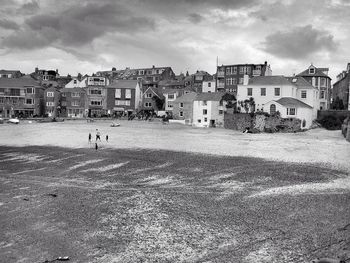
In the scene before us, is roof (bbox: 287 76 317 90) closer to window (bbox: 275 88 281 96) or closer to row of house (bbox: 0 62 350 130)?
window (bbox: 275 88 281 96)

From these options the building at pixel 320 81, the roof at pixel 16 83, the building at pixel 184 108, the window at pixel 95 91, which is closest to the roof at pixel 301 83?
the building at pixel 320 81

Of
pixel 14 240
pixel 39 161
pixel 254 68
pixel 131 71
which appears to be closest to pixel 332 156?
pixel 39 161

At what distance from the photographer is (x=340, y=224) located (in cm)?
1627

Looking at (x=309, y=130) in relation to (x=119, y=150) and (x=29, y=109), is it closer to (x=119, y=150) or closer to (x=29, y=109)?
(x=119, y=150)

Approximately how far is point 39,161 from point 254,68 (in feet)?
211

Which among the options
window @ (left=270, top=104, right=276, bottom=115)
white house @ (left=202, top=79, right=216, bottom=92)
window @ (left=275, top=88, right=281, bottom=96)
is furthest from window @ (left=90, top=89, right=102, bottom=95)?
window @ (left=270, top=104, right=276, bottom=115)

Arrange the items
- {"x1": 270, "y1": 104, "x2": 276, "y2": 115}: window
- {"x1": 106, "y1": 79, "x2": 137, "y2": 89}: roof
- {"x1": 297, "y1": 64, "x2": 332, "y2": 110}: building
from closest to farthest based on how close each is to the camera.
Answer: {"x1": 270, "y1": 104, "x2": 276, "y2": 115}: window < {"x1": 297, "y1": 64, "x2": 332, "y2": 110}: building < {"x1": 106, "y1": 79, "x2": 137, "y2": 89}: roof

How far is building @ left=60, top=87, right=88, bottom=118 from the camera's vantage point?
94312mm

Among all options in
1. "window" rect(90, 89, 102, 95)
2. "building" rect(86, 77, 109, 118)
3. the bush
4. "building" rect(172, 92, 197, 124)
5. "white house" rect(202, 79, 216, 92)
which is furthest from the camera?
"white house" rect(202, 79, 216, 92)

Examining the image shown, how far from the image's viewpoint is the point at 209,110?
72.1m

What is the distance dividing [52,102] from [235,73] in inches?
1755

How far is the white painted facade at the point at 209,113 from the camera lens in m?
71.6

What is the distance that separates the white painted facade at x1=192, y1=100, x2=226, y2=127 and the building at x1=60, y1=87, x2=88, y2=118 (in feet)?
109

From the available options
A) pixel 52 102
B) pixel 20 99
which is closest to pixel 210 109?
pixel 52 102
